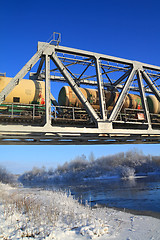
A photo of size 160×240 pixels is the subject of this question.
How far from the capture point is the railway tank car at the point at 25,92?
41.1 feet

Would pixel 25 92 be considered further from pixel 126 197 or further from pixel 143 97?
pixel 126 197

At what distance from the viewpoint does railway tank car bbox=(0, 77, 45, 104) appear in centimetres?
1253

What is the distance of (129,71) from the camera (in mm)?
15008

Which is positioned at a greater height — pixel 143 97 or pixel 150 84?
pixel 150 84

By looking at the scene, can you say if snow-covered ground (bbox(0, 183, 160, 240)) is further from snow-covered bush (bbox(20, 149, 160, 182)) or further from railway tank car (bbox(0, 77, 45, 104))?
snow-covered bush (bbox(20, 149, 160, 182))

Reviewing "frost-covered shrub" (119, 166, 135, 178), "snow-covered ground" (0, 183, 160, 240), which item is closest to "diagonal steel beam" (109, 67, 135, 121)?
"snow-covered ground" (0, 183, 160, 240)

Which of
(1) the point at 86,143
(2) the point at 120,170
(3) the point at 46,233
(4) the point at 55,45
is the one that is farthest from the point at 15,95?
(2) the point at 120,170

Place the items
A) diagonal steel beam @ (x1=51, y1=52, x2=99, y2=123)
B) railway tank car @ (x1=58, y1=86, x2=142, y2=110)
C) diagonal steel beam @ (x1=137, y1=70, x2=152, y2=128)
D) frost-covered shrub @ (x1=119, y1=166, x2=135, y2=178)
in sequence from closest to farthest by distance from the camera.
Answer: diagonal steel beam @ (x1=51, y1=52, x2=99, y2=123) → diagonal steel beam @ (x1=137, y1=70, x2=152, y2=128) → railway tank car @ (x1=58, y1=86, x2=142, y2=110) → frost-covered shrub @ (x1=119, y1=166, x2=135, y2=178)

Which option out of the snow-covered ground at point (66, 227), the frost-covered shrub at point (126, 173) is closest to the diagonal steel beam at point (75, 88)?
the snow-covered ground at point (66, 227)

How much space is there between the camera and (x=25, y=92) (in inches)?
507

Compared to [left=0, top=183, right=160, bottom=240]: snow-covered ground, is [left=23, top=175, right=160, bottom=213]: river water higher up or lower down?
lower down

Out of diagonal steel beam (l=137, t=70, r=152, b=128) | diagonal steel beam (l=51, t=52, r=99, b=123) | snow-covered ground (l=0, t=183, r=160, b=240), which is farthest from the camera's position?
diagonal steel beam (l=137, t=70, r=152, b=128)

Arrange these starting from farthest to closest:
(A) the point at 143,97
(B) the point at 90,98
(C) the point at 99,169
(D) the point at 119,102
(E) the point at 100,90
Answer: (C) the point at 99,169
(B) the point at 90,98
(A) the point at 143,97
(D) the point at 119,102
(E) the point at 100,90

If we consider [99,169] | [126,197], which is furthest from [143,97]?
[99,169]
